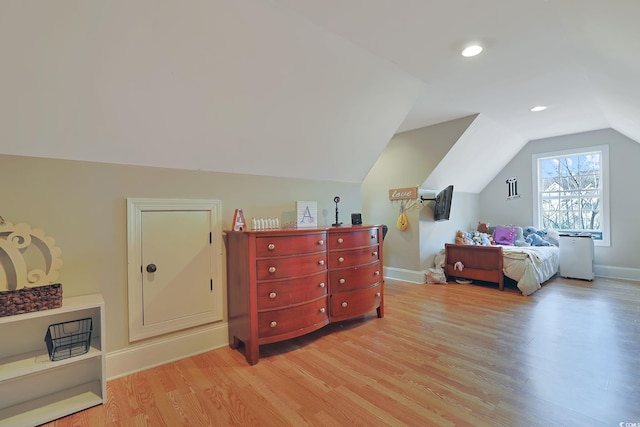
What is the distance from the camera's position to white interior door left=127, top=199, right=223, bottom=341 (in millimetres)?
2213

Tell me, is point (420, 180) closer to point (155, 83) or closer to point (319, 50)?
point (319, 50)

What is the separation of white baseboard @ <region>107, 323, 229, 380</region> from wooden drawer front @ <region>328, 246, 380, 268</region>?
3.78 ft

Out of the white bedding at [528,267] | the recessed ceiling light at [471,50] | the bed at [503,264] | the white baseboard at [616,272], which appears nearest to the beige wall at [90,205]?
the recessed ceiling light at [471,50]

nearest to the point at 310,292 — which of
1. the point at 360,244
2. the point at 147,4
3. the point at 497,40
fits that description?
the point at 360,244

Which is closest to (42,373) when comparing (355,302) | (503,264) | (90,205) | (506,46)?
(90,205)

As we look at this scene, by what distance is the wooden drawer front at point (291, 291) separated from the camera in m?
2.35

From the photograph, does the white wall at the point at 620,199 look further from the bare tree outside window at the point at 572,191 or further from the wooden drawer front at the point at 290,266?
the wooden drawer front at the point at 290,266

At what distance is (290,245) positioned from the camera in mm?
2479

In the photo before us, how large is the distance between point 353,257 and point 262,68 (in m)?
1.88

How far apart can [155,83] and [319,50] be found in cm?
116

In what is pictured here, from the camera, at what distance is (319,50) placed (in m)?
2.18

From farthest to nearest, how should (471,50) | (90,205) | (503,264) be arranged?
(503,264)
(471,50)
(90,205)

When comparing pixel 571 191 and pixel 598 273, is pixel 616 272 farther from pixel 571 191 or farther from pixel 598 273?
pixel 571 191

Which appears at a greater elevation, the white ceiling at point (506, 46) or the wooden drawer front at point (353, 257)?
the white ceiling at point (506, 46)
